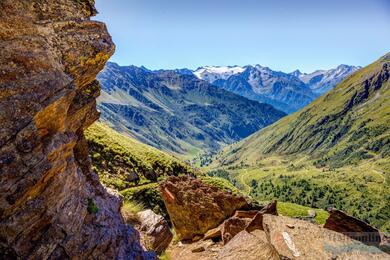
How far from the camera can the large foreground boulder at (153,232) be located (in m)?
25.6

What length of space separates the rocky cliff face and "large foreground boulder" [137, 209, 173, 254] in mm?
4386

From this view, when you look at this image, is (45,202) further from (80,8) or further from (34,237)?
(80,8)

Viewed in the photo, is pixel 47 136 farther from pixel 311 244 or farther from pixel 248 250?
pixel 311 244

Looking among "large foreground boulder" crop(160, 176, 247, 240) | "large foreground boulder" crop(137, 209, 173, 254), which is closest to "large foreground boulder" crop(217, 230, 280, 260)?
"large foreground boulder" crop(137, 209, 173, 254)

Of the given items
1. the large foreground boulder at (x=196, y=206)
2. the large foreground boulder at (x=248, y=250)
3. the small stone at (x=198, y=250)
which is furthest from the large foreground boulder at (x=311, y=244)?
the large foreground boulder at (x=196, y=206)

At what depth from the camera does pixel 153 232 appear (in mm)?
26641

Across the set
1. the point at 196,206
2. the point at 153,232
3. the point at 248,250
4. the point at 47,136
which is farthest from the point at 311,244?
the point at 196,206

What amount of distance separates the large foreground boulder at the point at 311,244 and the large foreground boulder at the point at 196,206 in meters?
11.8

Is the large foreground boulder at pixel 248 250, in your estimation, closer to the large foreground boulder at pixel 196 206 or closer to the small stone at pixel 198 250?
the small stone at pixel 198 250

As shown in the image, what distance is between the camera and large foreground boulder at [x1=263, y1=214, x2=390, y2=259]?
16484mm

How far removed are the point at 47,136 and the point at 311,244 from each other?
13032 millimetres

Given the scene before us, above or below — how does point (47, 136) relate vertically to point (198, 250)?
above

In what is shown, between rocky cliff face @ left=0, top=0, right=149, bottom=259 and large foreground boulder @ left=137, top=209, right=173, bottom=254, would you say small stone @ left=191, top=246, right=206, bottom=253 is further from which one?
rocky cliff face @ left=0, top=0, right=149, bottom=259

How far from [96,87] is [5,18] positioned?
7753mm
